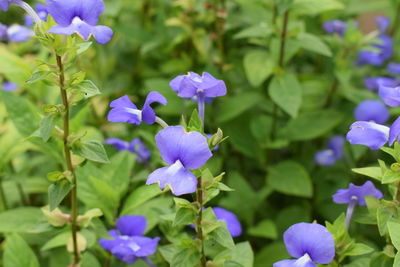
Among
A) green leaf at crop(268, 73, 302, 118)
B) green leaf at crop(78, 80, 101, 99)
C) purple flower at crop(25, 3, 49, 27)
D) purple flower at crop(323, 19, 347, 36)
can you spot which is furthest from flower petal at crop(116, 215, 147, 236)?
purple flower at crop(323, 19, 347, 36)

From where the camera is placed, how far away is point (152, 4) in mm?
2240

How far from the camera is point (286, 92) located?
165 cm

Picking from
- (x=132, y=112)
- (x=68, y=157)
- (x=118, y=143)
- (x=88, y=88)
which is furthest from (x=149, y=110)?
(x=118, y=143)

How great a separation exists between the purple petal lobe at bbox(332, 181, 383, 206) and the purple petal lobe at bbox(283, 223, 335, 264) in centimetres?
21

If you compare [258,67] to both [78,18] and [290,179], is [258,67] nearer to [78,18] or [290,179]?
[290,179]

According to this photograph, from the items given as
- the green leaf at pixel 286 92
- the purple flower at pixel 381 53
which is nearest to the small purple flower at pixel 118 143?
the green leaf at pixel 286 92

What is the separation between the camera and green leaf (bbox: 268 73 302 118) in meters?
1.60

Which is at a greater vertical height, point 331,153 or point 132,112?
point 132,112

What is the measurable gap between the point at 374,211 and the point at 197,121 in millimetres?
401

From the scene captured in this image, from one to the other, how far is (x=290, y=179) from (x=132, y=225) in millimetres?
638

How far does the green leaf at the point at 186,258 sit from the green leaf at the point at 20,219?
0.49 meters

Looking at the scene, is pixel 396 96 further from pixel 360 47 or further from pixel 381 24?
pixel 381 24

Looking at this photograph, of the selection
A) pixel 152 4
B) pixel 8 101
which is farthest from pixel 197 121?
pixel 152 4

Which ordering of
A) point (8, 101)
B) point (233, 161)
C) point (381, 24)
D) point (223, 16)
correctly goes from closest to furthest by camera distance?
point (8, 101)
point (223, 16)
point (233, 161)
point (381, 24)
